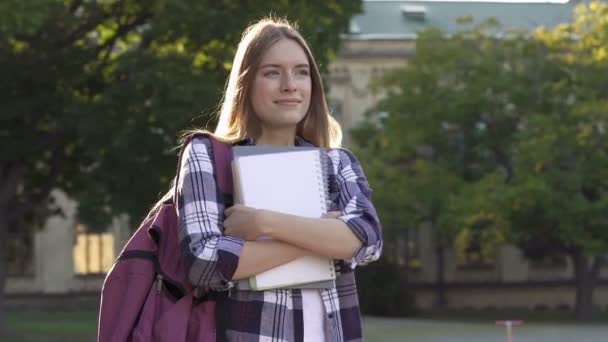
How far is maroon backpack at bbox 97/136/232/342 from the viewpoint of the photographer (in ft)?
9.54

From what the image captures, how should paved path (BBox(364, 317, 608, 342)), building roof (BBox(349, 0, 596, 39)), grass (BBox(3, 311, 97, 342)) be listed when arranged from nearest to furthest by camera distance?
grass (BBox(3, 311, 97, 342)), paved path (BBox(364, 317, 608, 342)), building roof (BBox(349, 0, 596, 39))

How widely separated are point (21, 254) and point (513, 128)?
1906cm

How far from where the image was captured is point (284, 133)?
3.16 metres

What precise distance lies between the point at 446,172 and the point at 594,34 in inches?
253

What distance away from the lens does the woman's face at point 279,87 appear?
10.2 ft

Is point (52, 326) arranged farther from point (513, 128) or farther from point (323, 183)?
point (323, 183)

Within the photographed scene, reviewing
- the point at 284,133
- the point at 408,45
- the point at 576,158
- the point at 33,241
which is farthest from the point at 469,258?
the point at 284,133

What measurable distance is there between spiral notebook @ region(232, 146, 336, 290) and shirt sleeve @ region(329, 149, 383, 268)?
0.23 feet

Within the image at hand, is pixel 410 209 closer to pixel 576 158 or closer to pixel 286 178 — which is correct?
pixel 576 158

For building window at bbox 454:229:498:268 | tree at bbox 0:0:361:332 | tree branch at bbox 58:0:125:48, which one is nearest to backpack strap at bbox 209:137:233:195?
tree at bbox 0:0:361:332

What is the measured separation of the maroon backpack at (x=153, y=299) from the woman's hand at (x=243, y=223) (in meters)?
0.09

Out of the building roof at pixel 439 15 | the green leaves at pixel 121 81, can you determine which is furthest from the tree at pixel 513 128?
the green leaves at pixel 121 81

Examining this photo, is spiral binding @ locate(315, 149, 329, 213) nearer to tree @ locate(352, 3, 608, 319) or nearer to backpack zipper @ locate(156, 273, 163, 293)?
backpack zipper @ locate(156, 273, 163, 293)

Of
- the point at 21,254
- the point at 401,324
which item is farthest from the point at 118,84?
the point at 21,254
